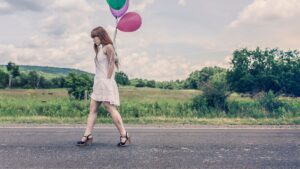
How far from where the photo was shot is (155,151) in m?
5.06

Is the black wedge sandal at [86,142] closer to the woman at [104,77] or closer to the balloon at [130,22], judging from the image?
the woman at [104,77]

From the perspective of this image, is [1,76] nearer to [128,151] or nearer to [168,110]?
[168,110]

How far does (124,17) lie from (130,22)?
0.13 meters

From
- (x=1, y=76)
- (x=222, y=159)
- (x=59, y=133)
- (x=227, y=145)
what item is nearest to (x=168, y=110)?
(x=59, y=133)

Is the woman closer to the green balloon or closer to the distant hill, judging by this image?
the green balloon

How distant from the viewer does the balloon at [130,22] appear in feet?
18.9

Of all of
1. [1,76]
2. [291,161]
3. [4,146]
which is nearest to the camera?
[291,161]

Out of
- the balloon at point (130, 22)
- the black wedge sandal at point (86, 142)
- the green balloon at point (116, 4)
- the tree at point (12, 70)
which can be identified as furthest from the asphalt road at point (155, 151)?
the tree at point (12, 70)

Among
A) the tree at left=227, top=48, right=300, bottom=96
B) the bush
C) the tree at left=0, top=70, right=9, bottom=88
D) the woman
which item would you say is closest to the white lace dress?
the woman

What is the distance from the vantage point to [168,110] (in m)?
13.3

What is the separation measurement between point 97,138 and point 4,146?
1605 mm

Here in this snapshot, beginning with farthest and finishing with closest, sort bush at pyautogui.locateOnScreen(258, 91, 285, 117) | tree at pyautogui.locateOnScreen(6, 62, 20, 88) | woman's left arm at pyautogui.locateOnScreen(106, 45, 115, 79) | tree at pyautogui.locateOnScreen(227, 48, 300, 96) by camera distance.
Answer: tree at pyautogui.locateOnScreen(6, 62, 20, 88) < tree at pyautogui.locateOnScreen(227, 48, 300, 96) < bush at pyautogui.locateOnScreen(258, 91, 285, 117) < woman's left arm at pyautogui.locateOnScreen(106, 45, 115, 79)

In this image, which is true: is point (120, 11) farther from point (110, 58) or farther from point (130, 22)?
point (110, 58)

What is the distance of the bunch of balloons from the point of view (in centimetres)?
575
